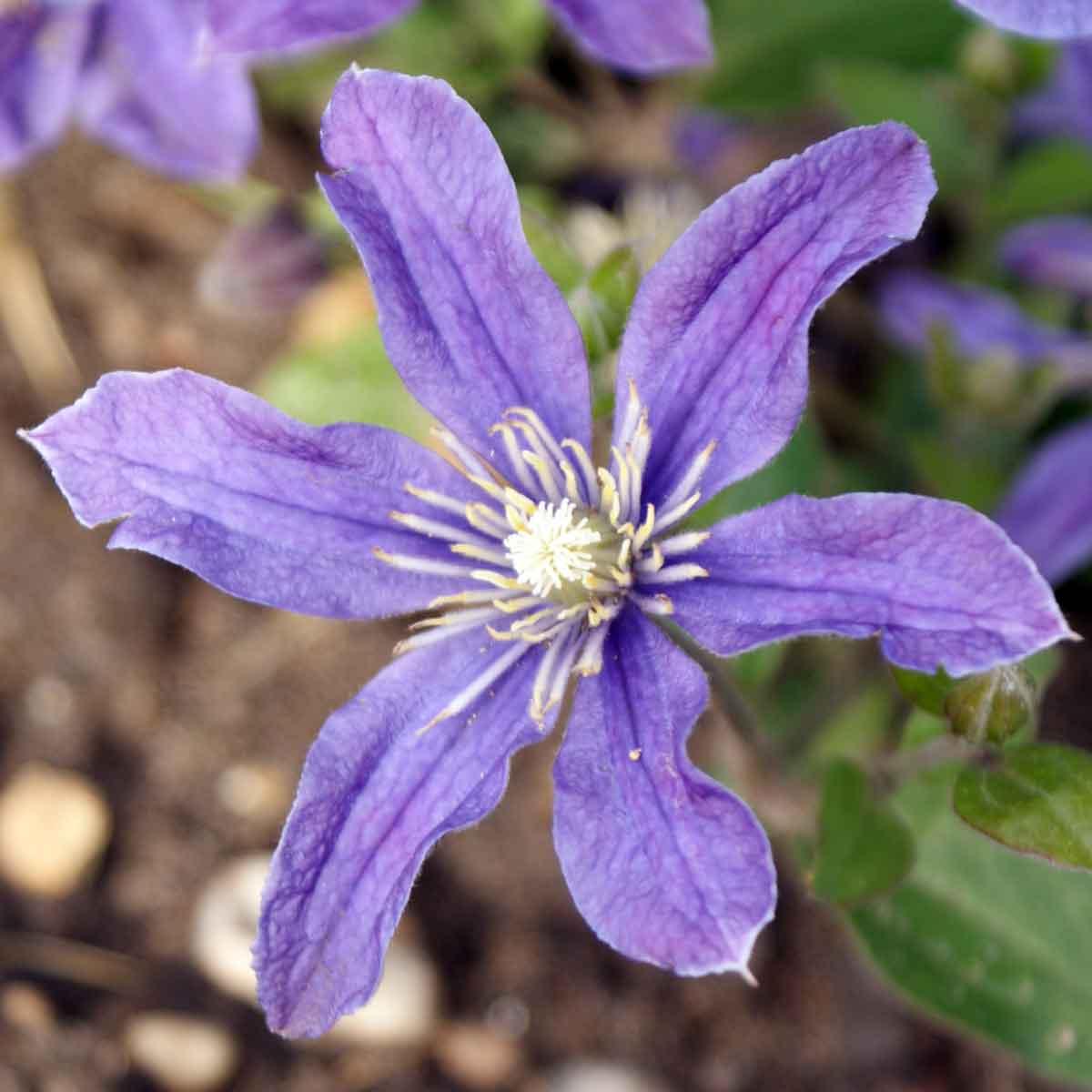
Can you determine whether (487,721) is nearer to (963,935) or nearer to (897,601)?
(897,601)

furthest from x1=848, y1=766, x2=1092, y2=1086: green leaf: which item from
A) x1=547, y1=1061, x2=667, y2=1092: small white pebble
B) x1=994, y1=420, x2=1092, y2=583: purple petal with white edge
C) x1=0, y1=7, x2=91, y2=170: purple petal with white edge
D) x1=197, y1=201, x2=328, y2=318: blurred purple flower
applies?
x1=0, y1=7, x2=91, y2=170: purple petal with white edge

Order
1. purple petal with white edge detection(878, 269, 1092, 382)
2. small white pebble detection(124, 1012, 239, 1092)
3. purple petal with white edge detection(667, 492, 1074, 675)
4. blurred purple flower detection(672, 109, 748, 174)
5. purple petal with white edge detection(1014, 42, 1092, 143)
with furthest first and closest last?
1. blurred purple flower detection(672, 109, 748, 174)
2. small white pebble detection(124, 1012, 239, 1092)
3. purple petal with white edge detection(878, 269, 1092, 382)
4. purple petal with white edge detection(1014, 42, 1092, 143)
5. purple petal with white edge detection(667, 492, 1074, 675)

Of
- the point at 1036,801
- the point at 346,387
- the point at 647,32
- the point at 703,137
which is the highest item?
the point at 647,32

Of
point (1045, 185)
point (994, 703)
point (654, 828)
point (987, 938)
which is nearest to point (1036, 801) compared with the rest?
point (994, 703)

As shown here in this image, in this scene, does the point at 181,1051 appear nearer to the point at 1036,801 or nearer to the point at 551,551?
the point at 551,551

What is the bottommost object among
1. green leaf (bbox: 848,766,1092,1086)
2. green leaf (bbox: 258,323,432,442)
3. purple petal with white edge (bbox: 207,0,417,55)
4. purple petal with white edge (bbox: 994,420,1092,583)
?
green leaf (bbox: 848,766,1092,1086)

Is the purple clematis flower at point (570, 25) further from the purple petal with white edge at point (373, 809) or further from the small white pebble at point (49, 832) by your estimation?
the small white pebble at point (49, 832)

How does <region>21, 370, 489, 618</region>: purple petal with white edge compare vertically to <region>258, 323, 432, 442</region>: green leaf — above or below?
above

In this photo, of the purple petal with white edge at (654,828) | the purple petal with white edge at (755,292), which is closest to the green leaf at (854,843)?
the purple petal with white edge at (654,828)

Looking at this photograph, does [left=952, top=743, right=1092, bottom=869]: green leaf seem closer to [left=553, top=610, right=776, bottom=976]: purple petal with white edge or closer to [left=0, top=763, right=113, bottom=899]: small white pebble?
[left=553, top=610, right=776, bottom=976]: purple petal with white edge
